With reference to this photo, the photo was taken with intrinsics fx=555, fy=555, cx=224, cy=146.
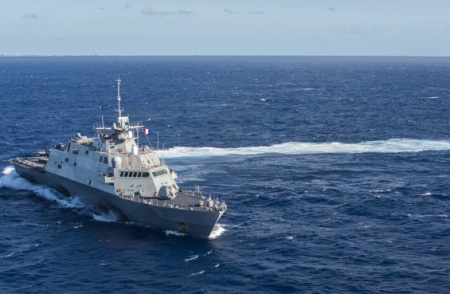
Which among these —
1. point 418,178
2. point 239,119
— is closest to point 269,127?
point 239,119

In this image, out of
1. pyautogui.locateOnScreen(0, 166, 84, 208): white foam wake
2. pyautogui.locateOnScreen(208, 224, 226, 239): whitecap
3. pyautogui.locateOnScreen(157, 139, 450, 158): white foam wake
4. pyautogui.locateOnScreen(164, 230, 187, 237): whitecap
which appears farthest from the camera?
pyautogui.locateOnScreen(157, 139, 450, 158): white foam wake

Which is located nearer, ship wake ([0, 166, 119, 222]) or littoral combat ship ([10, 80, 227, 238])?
littoral combat ship ([10, 80, 227, 238])

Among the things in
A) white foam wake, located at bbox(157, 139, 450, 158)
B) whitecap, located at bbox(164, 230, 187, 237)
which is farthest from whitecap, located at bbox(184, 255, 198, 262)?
white foam wake, located at bbox(157, 139, 450, 158)

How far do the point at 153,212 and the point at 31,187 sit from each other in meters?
28.7

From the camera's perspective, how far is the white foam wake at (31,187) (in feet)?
253

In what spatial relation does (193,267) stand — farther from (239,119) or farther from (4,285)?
(239,119)

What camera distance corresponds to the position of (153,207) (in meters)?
64.8

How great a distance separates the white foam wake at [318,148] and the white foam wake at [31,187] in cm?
2440

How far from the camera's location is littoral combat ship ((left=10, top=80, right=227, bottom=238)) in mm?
63750

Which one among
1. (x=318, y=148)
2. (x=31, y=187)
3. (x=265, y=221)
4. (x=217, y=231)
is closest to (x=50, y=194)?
(x=31, y=187)

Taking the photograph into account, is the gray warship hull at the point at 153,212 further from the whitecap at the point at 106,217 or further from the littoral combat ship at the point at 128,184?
the whitecap at the point at 106,217

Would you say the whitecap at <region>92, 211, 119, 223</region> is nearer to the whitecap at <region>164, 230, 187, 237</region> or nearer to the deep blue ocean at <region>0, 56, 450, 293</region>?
the deep blue ocean at <region>0, 56, 450, 293</region>

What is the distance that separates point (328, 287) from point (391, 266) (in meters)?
8.16

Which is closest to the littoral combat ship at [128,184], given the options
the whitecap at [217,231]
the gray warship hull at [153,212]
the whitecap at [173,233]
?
the gray warship hull at [153,212]
